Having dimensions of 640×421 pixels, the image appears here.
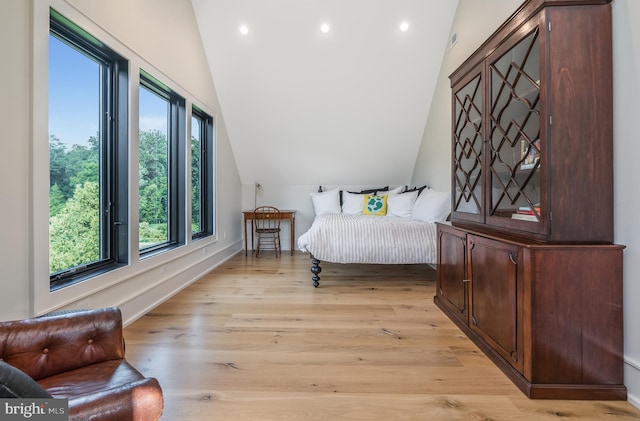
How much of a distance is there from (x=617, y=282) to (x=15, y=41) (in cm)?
305

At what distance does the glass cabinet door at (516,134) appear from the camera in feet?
5.08

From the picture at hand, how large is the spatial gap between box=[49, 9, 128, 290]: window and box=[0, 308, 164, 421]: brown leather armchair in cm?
87

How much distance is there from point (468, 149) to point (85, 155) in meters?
2.73

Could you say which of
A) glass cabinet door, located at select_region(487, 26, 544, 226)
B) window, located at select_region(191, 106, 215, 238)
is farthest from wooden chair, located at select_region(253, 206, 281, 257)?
glass cabinet door, located at select_region(487, 26, 544, 226)

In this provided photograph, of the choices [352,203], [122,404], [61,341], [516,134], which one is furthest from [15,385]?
[352,203]

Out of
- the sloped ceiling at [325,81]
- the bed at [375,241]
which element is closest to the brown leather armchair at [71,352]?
the bed at [375,241]

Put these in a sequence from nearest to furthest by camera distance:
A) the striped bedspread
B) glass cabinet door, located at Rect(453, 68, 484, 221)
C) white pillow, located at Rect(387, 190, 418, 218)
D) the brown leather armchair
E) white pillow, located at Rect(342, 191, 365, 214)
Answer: the brown leather armchair
glass cabinet door, located at Rect(453, 68, 484, 221)
the striped bedspread
white pillow, located at Rect(387, 190, 418, 218)
white pillow, located at Rect(342, 191, 365, 214)

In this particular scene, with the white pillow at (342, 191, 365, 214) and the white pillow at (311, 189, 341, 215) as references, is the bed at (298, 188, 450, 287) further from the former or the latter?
the white pillow at (311, 189, 341, 215)

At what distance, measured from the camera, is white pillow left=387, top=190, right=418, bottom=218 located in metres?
4.12

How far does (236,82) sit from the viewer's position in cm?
388

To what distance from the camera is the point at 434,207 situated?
329 cm

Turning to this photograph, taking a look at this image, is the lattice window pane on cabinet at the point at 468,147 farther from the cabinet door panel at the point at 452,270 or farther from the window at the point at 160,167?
the window at the point at 160,167

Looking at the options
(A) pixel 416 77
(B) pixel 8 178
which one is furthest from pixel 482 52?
(B) pixel 8 178

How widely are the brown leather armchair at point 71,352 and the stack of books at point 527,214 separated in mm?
1770
